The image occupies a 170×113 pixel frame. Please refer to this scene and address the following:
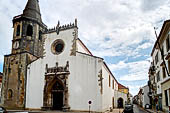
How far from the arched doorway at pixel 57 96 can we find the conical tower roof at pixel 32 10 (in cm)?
1270

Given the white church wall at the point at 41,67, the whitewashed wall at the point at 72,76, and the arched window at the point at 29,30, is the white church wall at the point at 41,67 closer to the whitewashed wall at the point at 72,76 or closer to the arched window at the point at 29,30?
the whitewashed wall at the point at 72,76

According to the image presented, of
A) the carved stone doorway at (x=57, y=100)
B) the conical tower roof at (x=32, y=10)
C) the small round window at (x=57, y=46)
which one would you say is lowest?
the carved stone doorway at (x=57, y=100)

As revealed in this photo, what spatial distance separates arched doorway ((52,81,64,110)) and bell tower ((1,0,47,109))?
15.1ft

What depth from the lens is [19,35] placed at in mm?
27844

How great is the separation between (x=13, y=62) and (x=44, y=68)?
5.76 m

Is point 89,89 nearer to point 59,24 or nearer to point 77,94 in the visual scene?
point 77,94

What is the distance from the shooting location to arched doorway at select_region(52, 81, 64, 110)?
23344 mm

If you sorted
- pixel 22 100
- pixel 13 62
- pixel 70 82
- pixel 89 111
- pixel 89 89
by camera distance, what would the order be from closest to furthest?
pixel 89 111
pixel 89 89
pixel 70 82
pixel 22 100
pixel 13 62

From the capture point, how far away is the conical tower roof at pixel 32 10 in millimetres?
28672

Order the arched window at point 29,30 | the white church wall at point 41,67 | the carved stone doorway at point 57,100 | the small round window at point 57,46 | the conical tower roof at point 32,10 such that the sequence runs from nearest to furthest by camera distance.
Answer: the carved stone doorway at point 57,100 < the white church wall at point 41,67 < the small round window at point 57,46 < the arched window at point 29,30 < the conical tower roof at point 32,10

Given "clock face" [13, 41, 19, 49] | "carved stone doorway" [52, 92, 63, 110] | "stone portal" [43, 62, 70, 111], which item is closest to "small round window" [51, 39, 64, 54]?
"stone portal" [43, 62, 70, 111]

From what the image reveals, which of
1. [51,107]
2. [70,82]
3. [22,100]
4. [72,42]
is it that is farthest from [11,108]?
[72,42]

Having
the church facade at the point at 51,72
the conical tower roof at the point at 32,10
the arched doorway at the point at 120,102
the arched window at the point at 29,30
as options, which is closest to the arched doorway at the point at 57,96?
the church facade at the point at 51,72

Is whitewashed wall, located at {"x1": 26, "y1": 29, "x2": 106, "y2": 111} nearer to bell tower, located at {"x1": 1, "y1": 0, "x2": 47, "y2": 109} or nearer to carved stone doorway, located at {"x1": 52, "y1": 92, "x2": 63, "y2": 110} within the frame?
bell tower, located at {"x1": 1, "y1": 0, "x2": 47, "y2": 109}
